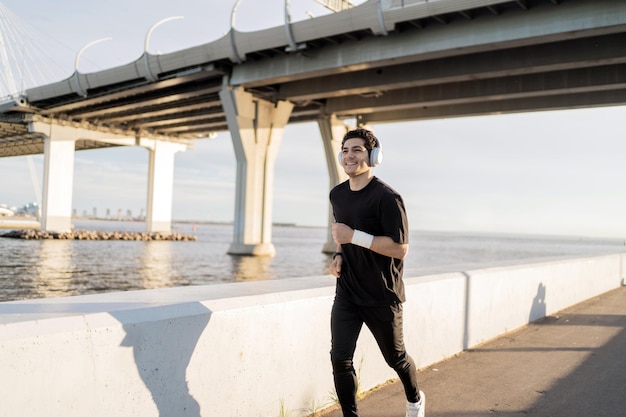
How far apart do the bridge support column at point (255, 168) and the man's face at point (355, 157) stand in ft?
110

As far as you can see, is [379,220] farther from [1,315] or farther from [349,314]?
[1,315]

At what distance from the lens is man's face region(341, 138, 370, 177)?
11.6ft

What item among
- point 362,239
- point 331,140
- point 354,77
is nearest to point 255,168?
point 331,140

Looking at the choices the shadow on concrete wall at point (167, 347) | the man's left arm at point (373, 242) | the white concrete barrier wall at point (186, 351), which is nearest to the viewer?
the white concrete barrier wall at point (186, 351)

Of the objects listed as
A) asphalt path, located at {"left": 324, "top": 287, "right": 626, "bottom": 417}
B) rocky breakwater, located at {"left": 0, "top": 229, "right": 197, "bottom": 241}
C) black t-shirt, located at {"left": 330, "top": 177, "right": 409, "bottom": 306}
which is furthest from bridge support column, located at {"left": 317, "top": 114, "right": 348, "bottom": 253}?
black t-shirt, located at {"left": 330, "top": 177, "right": 409, "bottom": 306}

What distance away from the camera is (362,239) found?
3.32 meters

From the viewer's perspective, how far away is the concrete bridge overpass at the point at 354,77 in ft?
77.0

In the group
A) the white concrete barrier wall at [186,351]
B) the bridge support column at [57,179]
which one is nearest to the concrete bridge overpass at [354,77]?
the bridge support column at [57,179]

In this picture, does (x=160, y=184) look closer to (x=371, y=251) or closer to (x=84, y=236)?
(x=84, y=236)

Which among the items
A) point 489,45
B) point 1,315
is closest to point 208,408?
point 1,315

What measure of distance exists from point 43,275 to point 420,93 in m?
23.5

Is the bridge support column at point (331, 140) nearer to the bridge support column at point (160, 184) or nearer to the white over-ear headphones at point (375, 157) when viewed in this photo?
the bridge support column at point (160, 184)

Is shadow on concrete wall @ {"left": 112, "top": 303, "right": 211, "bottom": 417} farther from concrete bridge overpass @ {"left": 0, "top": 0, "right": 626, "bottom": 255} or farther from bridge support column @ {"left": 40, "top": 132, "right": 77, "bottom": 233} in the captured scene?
bridge support column @ {"left": 40, "top": 132, "right": 77, "bottom": 233}

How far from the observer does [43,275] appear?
68.1 ft
